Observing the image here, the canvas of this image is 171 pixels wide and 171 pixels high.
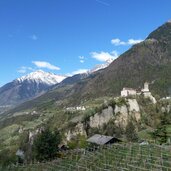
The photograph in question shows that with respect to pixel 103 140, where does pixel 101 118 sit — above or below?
above

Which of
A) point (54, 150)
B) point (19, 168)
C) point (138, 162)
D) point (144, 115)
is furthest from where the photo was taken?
point (144, 115)

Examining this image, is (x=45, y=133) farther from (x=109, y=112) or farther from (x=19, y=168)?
(x=109, y=112)

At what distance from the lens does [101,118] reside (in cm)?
13688

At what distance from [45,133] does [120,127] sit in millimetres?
61556

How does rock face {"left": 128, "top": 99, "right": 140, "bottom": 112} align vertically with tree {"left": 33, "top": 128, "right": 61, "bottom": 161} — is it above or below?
above

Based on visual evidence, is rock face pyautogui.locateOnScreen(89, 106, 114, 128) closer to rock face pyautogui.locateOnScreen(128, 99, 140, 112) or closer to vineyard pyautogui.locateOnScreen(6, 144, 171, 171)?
rock face pyautogui.locateOnScreen(128, 99, 140, 112)

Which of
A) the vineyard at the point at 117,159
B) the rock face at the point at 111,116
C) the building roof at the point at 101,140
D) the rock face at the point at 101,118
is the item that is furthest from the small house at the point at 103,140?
the rock face at the point at 101,118

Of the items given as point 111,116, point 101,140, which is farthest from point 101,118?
point 101,140

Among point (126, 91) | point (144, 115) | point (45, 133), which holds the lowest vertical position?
point (45, 133)

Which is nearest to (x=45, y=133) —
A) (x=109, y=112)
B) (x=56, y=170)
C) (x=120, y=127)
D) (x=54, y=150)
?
(x=54, y=150)

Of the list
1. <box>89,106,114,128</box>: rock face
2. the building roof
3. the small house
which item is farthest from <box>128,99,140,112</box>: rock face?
the small house

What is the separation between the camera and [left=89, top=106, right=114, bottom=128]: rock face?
444ft

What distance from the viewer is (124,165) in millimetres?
30531

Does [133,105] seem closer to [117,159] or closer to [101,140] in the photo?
[101,140]
